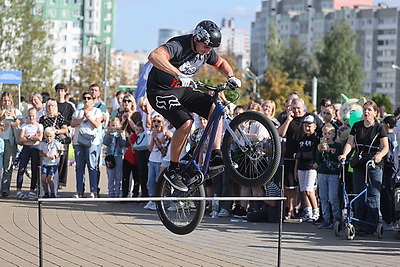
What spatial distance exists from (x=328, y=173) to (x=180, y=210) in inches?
180

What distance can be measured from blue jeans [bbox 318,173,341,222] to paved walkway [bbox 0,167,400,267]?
1.16 ft

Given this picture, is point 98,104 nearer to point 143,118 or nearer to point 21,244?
point 143,118

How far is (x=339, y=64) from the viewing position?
84.1 m

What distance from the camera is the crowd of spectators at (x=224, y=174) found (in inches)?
492

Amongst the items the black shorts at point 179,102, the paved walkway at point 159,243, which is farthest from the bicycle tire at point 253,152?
the paved walkway at point 159,243

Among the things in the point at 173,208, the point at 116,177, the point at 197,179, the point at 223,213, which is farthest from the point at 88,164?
the point at 197,179

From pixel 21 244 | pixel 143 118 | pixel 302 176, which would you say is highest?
pixel 143 118

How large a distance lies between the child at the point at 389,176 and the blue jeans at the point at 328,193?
2.41 ft

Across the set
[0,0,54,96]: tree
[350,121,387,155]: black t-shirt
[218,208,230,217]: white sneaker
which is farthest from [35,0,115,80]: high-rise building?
[350,121,387,155]: black t-shirt

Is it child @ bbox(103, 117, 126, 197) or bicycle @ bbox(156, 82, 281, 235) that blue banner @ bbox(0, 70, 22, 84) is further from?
bicycle @ bbox(156, 82, 281, 235)

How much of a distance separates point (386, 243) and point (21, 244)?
202 inches

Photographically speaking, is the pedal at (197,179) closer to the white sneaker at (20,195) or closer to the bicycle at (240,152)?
the bicycle at (240,152)

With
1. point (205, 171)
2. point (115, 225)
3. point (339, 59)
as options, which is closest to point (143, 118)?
point (115, 225)

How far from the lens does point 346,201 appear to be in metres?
12.2
